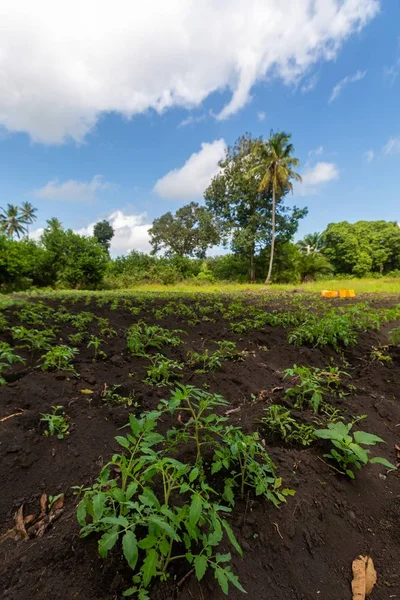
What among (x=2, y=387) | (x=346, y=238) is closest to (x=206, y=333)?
(x=2, y=387)

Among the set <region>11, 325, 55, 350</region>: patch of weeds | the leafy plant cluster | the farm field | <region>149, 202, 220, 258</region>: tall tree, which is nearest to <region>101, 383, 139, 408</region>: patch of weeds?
the farm field

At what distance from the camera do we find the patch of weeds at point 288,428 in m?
1.57

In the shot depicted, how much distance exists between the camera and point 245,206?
24547 mm

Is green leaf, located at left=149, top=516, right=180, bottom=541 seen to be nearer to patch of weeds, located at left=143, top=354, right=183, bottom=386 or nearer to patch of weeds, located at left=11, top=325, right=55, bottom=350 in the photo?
patch of weeds, located at left=143, top=354, right=183, bottom=386

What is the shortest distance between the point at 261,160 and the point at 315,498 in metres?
25.8

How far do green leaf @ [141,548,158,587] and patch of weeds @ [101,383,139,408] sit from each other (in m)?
1.10

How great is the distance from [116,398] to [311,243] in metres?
39.7

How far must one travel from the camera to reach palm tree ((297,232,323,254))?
3629 cm

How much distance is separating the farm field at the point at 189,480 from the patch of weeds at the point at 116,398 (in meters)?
0.01

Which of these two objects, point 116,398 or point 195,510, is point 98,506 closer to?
point 195,510

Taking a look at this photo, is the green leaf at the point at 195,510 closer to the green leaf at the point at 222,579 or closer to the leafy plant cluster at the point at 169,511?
the leafy plant cluster at the point at 169,511

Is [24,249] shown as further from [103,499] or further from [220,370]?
[103,499]

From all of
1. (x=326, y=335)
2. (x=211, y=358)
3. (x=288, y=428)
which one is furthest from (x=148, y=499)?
(x=326, y=335)

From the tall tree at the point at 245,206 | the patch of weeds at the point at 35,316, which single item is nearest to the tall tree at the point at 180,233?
the tall tree at the point at 245,206
